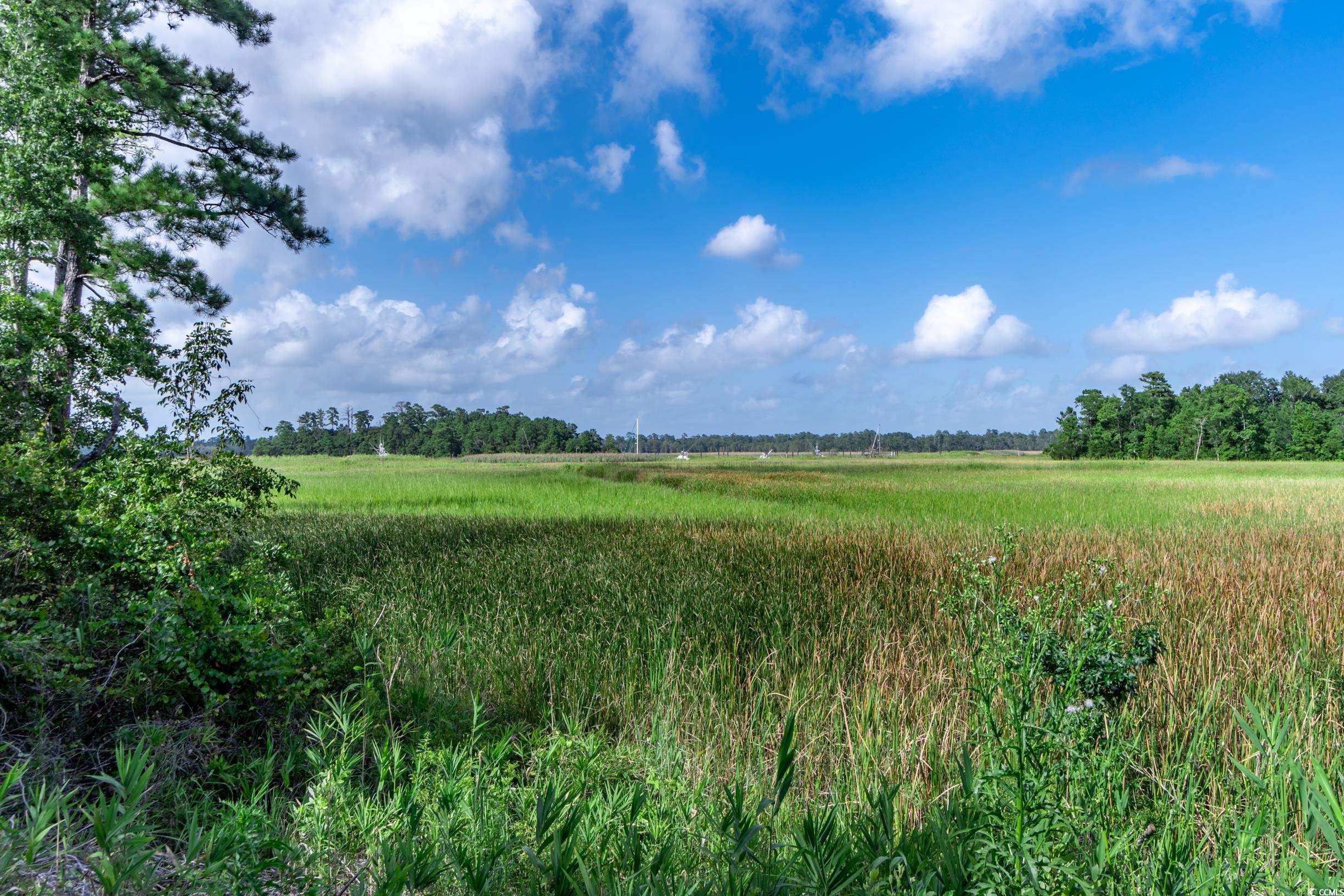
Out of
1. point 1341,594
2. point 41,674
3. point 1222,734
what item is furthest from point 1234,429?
point 41,674

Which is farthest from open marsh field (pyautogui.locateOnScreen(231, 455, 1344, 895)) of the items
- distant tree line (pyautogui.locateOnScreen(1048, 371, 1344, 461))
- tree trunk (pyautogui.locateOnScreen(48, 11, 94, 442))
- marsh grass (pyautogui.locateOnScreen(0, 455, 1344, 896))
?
distant tree line (pyautogui.locateOnScreen(1048, 371, 1344, 461))

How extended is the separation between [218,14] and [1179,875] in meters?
16.4

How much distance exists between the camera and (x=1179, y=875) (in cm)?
222

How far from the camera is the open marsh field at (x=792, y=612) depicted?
371 cm

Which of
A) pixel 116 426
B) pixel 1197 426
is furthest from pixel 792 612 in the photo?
pixel 1197 426

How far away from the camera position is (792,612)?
18.9 ft

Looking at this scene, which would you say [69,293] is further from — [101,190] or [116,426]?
[116,426]

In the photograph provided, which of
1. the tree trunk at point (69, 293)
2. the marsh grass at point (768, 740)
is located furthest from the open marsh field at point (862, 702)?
the tree trunk at point (69, 293)

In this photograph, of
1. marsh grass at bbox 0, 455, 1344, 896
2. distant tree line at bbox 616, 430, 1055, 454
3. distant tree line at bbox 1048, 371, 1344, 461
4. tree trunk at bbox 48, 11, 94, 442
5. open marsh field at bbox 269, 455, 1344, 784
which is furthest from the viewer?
distant tree line at bbox 616, 430, 1055, 454

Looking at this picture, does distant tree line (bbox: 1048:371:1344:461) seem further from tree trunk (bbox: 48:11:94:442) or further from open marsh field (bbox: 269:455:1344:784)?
tree trunk (bbox: 48:11:94:442)

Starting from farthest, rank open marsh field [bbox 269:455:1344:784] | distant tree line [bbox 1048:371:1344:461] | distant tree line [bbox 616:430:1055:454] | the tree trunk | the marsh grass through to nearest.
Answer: distant tree line [bbox 616:430:1055:454], distant tree line [bbox 1048:371:1344:461], the tree trunk, open marsh field [bbox 269:455:1344:784], the marsh grass

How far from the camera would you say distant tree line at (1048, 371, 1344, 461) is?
7062cm

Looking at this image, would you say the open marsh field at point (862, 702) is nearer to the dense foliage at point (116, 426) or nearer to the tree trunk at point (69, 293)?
the dense foliage at point (116, 426)

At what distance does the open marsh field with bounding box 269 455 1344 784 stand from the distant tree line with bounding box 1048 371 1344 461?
72.2m
